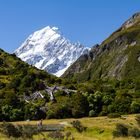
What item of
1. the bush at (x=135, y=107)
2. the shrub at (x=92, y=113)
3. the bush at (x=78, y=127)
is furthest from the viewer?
the bush at (x=135, y=107)

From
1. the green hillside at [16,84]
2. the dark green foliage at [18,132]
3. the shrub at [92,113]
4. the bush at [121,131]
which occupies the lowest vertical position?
the bush at [121,131]

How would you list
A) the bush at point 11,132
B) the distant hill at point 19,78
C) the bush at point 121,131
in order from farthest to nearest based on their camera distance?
1. the distant hill at point 19,78
2. the bush at point 121,131
3. the bush at point 11,132

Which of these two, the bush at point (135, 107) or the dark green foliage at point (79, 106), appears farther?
the bush at point (135, 107)

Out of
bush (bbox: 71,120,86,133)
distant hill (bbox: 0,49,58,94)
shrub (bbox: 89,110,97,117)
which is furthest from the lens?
distant hill (bbox: 0,49,58,94)

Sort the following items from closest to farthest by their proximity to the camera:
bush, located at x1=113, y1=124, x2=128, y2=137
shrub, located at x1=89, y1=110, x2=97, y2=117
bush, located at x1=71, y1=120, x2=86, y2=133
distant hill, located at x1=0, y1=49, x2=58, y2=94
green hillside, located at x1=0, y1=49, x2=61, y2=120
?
1. bush, located at x1=113, y1=124, x2=128, y2=137
2. bush, located at x1=71, y1=120, x2=86, y2=133
3. green hillside, located at x1=0, y1=49, x2=61, y2=120
4. shrub, located at x1=89, y1=110, x2=97, y2=117
5. distant hill, located at x1=0, y1=49, x2=58, y2=94

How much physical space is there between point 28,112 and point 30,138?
4763cm

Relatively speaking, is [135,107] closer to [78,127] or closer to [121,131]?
[78,127]

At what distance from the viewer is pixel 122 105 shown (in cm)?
11300

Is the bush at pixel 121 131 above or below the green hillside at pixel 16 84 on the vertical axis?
below

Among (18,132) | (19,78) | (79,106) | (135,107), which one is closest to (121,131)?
(18,132)

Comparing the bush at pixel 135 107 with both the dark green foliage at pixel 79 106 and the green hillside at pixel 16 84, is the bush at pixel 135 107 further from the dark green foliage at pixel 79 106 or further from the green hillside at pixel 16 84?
the green hillside at pixel 16 84

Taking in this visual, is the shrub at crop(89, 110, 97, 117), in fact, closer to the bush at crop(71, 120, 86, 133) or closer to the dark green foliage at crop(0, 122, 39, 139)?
the bush at crop(71, 120, 86, 133)

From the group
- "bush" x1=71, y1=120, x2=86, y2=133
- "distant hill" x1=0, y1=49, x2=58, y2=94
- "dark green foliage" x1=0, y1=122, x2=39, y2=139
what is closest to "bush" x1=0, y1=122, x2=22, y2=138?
"dark green foliage" x1=0, y1=122, x2=39, y2=139

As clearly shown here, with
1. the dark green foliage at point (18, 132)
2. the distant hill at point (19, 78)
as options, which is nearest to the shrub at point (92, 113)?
the distant hill at point (19, 78)
